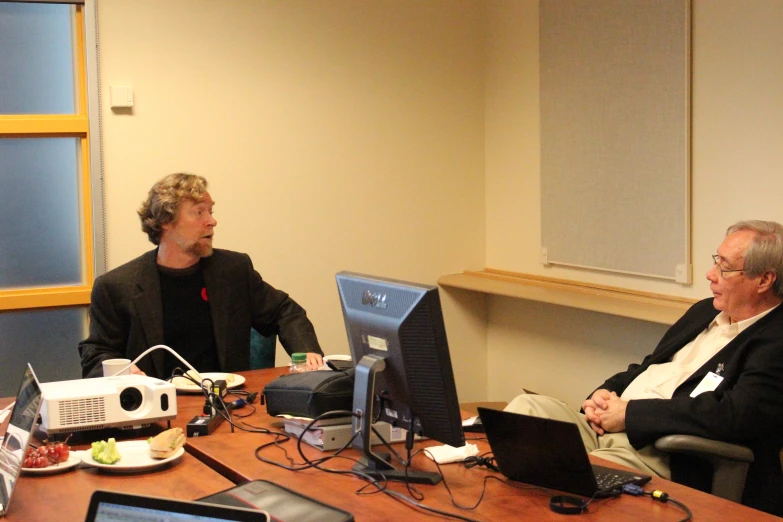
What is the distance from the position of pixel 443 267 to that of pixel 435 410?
3.21 meters

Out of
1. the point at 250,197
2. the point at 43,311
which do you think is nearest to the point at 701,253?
the point at 250,197

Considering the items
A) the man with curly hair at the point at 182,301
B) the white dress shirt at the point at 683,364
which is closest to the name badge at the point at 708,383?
the white dress shirt at the point at 683,364

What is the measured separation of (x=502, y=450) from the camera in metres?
2.05

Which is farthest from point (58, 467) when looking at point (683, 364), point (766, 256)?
point (766, 256)

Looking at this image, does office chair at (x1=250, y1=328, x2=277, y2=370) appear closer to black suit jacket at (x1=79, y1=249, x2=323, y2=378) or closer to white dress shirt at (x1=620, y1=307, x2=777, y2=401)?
black suit jacket at (x1=79, y1=249, x2=323, y2=378)

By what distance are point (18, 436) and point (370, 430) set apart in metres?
0.75

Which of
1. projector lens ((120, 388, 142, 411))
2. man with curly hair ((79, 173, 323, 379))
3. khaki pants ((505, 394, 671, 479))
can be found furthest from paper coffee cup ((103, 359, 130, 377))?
khaki pants ((505, 394, 671, 479))

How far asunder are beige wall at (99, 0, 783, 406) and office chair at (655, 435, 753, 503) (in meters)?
1.44

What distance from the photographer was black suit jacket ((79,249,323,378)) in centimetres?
338

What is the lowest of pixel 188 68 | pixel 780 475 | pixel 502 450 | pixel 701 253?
pixel 780 475

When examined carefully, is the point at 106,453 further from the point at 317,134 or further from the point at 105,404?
the point at 317,134

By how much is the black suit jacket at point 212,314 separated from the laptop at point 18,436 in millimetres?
1157

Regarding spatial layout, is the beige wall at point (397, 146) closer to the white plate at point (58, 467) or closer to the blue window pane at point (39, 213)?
the blue window pane at point (39, 213)

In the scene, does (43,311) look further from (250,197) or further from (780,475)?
(780,475)
